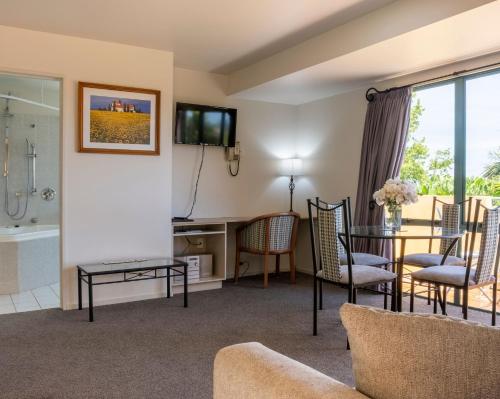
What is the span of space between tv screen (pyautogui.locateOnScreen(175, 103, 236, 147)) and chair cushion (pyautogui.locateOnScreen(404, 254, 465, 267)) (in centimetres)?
248

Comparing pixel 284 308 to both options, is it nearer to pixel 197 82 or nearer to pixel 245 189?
pixel 245 189

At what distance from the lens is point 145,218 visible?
4.36 m

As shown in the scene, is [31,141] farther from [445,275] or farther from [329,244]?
[445,275]

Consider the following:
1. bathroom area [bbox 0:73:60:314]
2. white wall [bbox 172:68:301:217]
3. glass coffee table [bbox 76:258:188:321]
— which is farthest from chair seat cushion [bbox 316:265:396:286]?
bathroom area [bbox 0:73:60:314]

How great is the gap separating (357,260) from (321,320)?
0.60 m

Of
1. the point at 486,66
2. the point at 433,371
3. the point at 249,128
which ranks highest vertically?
the point at 486,66

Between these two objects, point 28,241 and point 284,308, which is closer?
point 284,308

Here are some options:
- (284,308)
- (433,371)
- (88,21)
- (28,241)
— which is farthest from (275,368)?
(28,241)

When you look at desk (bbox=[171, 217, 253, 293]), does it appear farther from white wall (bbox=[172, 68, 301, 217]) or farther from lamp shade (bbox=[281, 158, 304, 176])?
lamp shade (bbox=[281, 158, 304, 176])

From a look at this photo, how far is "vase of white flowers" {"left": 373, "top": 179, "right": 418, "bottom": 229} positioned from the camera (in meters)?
3.40

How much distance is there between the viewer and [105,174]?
4.13 meters

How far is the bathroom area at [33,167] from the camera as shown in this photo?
16.6 feet

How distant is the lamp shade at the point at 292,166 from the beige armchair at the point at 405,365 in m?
4.68

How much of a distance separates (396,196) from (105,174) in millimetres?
2634
